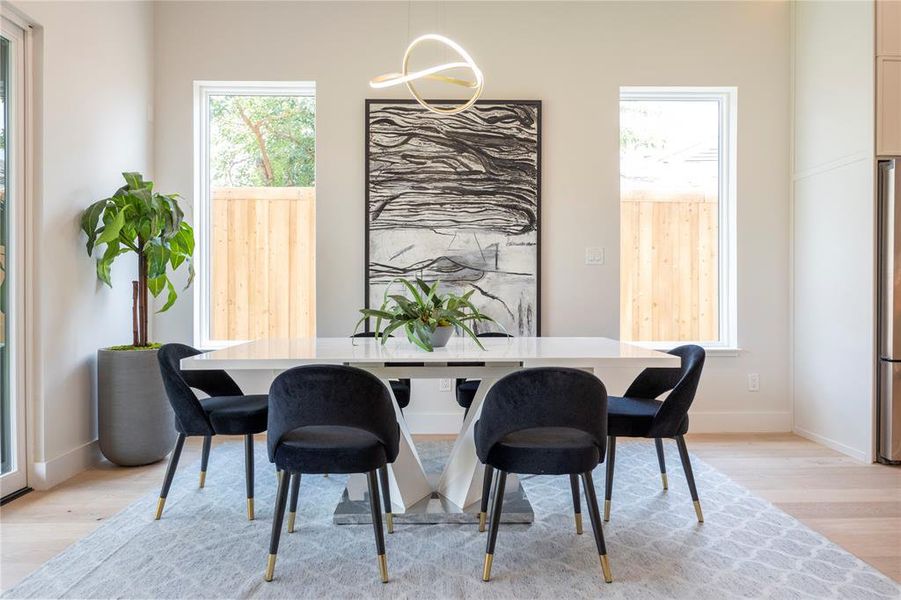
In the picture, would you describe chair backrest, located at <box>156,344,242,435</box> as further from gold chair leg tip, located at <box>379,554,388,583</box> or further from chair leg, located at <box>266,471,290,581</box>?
gold chair leg tip, located at <box>379,554,388,583</box>

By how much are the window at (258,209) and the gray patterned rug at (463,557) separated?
168 cm

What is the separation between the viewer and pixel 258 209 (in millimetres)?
4012

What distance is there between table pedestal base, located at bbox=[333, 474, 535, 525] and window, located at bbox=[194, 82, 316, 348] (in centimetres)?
181

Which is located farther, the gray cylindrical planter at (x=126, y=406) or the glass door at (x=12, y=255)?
the gray cylindrical planter at (x=126, y=406)

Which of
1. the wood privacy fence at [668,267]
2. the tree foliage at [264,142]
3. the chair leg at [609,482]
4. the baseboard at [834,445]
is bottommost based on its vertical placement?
the baseboard at [834,445]

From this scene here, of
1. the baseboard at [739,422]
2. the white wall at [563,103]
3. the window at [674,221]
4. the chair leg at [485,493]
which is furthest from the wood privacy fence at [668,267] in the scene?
the chair leg at [485,493]

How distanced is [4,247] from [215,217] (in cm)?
149

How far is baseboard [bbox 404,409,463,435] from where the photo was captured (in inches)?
152

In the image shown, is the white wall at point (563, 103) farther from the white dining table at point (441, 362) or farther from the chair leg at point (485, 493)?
the chair leg at point (485, 493)

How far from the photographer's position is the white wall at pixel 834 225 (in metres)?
3.22

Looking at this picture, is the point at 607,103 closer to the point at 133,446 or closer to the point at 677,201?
the point at 677,201

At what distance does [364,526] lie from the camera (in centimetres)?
229

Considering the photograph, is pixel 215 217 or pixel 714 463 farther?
pixel 215 217

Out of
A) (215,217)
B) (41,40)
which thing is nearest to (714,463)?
(215,217)
